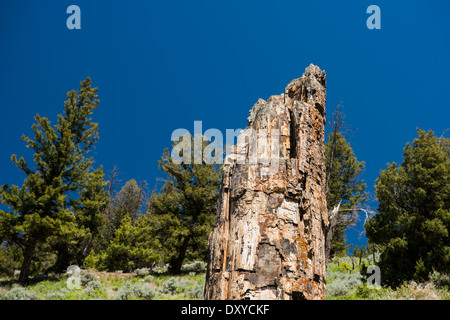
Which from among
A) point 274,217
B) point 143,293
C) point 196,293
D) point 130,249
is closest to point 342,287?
point 196,293

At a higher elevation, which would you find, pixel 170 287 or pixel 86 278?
pixel 86 278

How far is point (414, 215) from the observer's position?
54.5ft

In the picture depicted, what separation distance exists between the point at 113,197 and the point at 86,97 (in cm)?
1707

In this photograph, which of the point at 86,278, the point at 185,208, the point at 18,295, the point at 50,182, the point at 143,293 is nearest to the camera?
the point at 143,293

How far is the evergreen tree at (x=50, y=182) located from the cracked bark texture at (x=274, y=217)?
1769cm

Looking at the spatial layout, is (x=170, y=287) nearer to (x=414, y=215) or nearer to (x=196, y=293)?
(x=196, y=293)

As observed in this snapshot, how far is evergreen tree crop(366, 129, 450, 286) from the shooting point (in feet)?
50.3

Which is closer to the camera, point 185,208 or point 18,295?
point 18,295

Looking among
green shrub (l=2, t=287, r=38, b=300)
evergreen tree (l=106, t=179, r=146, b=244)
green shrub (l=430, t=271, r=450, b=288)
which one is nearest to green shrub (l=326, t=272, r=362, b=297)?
green shrub (l=430, t=271, r=450, b=288)

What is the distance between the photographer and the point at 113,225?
35281mm

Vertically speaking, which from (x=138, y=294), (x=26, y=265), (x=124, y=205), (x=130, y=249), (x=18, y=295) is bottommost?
(x=18, y=295)

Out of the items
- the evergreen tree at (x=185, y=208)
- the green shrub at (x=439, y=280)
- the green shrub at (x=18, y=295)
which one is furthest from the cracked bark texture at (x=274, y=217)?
the evergreen tree at (x=185, y=208)

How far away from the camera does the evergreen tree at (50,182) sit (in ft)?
64.2

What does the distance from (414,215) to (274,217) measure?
1471 centimetres
